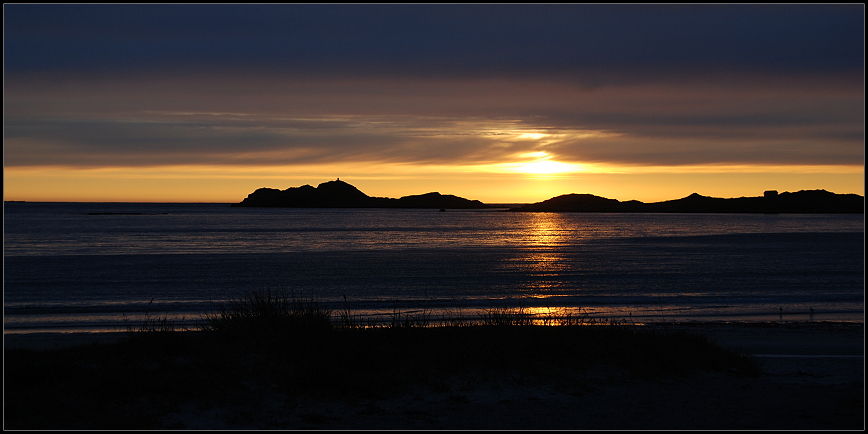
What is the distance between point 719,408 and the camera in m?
8.64

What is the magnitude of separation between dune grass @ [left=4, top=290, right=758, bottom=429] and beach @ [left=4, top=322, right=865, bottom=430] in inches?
7.1

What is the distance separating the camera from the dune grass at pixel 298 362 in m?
8.22

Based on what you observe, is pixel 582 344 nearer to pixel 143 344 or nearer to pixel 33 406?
pixel 143 344

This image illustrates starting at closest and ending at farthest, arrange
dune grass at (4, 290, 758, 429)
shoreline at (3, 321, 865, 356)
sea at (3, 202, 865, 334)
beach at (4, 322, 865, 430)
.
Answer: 1. beach at (4, 322, 865, 430)
2. dune grass at (4, 290, 758, 429)
3. shoreline at (3, 321, 865, 356)
4. sea at (3, 202, 865, 334)

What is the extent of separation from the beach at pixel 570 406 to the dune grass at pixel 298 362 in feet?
0.59

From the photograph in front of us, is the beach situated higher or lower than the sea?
higher

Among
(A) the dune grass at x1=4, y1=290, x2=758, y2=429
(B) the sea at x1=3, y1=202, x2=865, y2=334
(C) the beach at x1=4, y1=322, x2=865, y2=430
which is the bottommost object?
(B) the sea at x1=3, y1=202, x2=865, y2=334

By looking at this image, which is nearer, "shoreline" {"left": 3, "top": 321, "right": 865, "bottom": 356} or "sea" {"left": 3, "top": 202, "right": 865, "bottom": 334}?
"shoreline" {"left": 3, "top": 321, "right": 865, "bottom": 356}

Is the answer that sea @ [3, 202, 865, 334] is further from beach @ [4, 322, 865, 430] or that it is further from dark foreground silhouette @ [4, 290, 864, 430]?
beach @ [4, 322, 865, 430]

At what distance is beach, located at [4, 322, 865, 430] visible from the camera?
7.95 m

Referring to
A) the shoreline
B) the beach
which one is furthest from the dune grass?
the shoreline

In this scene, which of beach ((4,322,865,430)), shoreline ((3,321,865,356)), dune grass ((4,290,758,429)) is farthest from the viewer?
shoreline ((3,321,865,356))

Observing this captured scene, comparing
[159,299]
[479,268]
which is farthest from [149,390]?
[479,268]

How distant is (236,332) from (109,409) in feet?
10.3
